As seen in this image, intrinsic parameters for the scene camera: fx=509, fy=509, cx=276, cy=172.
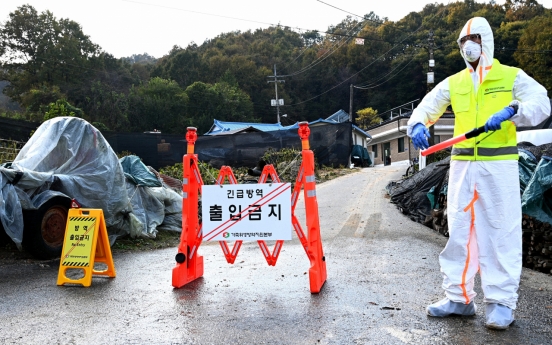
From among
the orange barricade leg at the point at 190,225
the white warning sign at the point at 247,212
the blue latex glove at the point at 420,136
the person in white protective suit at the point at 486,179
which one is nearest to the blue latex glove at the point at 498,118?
the person in white protective suit at the point at 486,179

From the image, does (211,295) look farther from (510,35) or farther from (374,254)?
(510,35)

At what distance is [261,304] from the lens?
4.56m

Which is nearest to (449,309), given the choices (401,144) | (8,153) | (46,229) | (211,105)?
(46,229)

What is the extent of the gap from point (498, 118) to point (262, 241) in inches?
104

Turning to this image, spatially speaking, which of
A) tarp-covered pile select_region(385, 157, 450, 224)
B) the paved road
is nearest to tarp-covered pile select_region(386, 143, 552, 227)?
tarp-covered pile select_region(385, 157, 450, 224)

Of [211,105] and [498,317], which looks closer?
[498,317]

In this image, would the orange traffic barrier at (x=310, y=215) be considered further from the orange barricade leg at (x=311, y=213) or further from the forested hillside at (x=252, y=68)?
the forested hillside at (x=252, y=68)

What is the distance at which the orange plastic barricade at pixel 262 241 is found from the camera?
514cm

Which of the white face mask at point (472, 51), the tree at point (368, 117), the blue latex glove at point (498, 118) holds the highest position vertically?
the tree at point (368, 117)

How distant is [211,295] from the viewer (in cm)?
493

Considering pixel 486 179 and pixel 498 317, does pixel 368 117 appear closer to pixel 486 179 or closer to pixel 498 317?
pixel 486 179

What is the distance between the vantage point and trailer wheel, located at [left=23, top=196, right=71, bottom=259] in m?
6.80

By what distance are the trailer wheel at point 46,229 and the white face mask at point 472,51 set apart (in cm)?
567

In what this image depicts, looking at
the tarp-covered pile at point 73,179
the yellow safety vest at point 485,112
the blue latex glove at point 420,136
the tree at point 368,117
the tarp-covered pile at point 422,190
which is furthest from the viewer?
the tree at point 368,117
